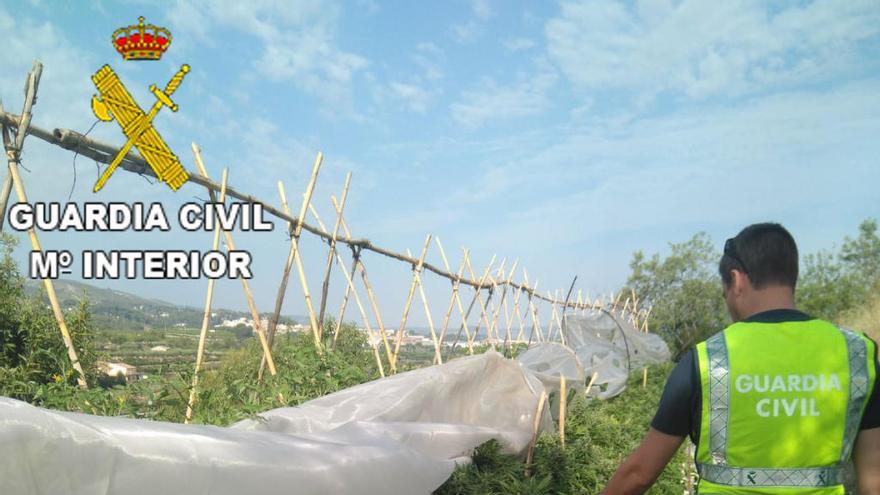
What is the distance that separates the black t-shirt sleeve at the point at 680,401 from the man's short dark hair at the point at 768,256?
9.8 inches

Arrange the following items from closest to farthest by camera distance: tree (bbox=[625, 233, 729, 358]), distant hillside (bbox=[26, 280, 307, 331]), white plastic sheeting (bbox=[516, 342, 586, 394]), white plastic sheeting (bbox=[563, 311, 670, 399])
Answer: distant hillside (bbox=[26, 280, 307, 331])
white plastic sheeting (bbox=[516, 342, 586, 394])
white plastic sheeting (bbox=[563, 311, 670, 399])
tree (bbox=[625, 233, 729, 358])

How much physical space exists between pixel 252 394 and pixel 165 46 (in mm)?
3039

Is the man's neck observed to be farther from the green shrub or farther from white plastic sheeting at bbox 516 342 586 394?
white plastic sheeting at bbox 516 342 586 394

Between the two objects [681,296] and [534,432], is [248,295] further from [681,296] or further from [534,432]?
[681,296]

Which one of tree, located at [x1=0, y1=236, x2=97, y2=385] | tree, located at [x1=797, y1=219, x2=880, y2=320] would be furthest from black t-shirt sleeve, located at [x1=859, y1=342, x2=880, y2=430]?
tree, located at [x1=797, y1=219, x2=880, y2=320]

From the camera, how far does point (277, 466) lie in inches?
76.8

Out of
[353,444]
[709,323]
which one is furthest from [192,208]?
[709,323]

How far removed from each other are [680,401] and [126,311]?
7.55m

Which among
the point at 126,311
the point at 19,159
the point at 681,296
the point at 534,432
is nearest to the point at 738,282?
the point at 534,432

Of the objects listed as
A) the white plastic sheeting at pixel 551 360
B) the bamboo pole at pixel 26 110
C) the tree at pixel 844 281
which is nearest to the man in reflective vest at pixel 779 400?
the bamboo pole at pixel 26 110

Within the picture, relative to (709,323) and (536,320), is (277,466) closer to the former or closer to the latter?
(536,320)

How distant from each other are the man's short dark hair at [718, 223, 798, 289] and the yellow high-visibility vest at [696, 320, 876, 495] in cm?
11

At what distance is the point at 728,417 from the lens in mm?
1565

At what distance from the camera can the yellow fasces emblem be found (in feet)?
14.3
